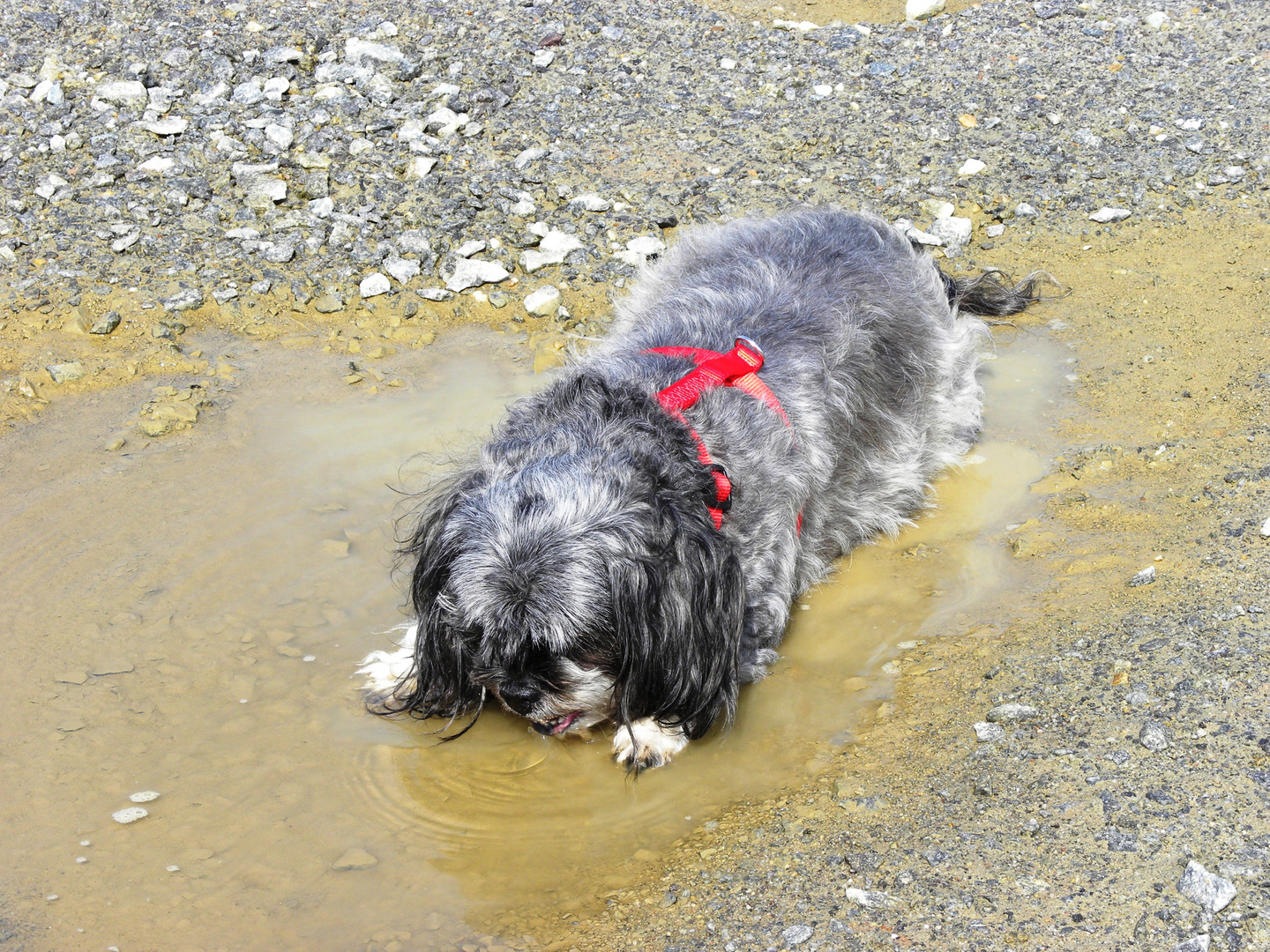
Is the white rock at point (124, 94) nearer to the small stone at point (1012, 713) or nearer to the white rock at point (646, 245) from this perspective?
the white rock at point (646, 245)

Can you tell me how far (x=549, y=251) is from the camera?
7.37 meters

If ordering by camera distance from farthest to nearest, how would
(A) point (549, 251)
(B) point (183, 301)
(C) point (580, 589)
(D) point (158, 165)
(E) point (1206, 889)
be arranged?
(D) point (158, 165)
(A) point (549, 251)
(B) point (183, 301)
(C) point (580, 589)
(E) point (1206, 889)

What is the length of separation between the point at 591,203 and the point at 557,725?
193 inches

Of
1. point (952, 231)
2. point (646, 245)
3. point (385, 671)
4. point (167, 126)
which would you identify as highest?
point (167, 126)

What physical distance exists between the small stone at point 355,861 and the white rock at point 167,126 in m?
6.27

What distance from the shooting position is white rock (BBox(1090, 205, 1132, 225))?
7789mm

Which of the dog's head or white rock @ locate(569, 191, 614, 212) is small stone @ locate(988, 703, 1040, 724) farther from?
white rock @ locate(569, 191, 614, 212)

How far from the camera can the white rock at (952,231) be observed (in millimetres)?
7660

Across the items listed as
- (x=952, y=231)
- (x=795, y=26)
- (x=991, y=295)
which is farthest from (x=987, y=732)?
(x=795, y=26)

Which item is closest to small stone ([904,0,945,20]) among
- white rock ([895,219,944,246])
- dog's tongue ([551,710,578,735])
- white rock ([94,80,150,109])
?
white rock ([895,219,944,246])

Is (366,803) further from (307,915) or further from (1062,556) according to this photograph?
(1062,556)

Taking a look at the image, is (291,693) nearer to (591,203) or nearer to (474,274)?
(474,274)

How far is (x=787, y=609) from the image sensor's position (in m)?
4.48

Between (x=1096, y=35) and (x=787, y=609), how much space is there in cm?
757
